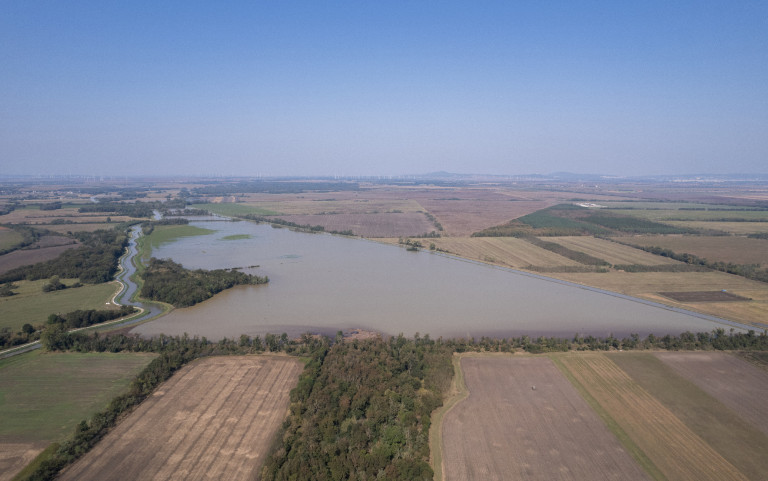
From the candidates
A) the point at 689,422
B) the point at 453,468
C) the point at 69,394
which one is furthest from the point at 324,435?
the point at 689,422

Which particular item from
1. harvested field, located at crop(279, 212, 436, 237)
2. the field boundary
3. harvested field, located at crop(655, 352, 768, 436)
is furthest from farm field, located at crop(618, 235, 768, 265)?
the field boundary

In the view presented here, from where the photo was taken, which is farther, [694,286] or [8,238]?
[8,238]

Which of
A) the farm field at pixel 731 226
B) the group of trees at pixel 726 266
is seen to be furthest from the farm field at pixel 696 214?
the group of trees at pixel 726 266

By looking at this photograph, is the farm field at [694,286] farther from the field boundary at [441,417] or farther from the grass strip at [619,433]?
the field boundary at [441,417]

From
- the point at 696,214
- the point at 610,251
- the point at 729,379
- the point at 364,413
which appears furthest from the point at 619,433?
the point at 696,214

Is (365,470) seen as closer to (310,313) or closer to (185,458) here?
(185,458)

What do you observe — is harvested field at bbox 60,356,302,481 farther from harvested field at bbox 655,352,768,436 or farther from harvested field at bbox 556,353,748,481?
harvested field at bbox 655,352,768,436

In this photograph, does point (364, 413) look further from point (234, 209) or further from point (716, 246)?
point (234, 209)
